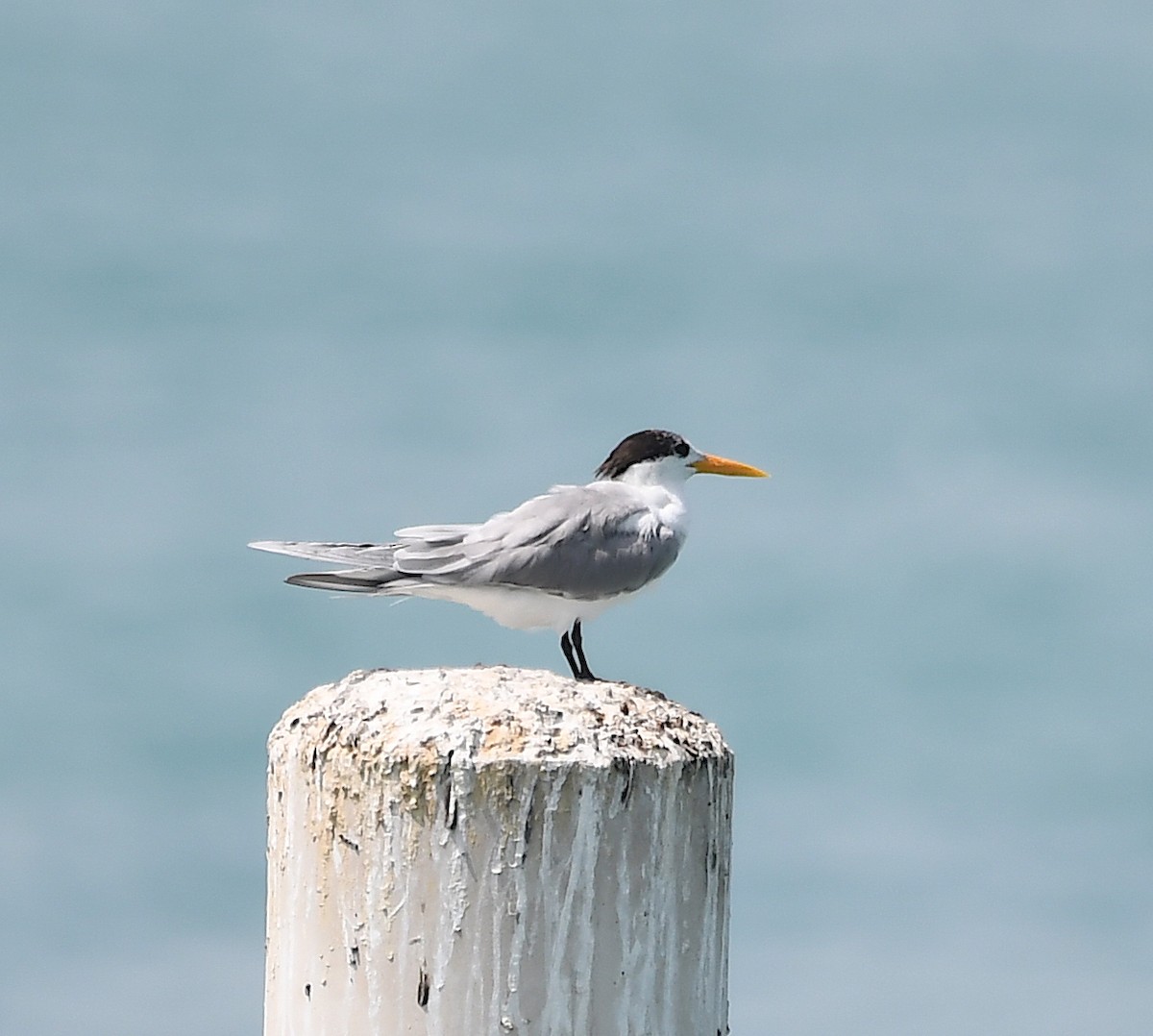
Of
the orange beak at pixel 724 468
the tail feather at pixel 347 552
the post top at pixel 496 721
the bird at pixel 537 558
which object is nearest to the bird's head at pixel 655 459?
the orange beak at pixel 724 468

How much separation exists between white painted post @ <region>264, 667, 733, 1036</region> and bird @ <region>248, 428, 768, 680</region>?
2.15 m

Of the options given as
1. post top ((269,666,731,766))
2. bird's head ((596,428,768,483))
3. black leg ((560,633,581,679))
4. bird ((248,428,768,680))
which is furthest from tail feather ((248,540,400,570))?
post top ((269,666,731,766))

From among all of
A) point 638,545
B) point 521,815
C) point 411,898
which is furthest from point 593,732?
point 638,545

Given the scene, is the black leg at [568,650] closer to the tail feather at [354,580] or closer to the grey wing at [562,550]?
the grey wing at [562,550]

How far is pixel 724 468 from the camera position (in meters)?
7.91

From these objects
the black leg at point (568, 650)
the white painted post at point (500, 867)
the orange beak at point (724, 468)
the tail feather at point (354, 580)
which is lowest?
the white painted post at point (500, 867)

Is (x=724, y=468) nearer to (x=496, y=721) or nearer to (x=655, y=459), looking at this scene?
(x=655, y=459)

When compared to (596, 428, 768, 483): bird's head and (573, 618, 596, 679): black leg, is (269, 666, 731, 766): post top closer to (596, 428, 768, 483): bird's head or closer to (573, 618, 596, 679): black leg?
(573, 618, 596, 679): black leg

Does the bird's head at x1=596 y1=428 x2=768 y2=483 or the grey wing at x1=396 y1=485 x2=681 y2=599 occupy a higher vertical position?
the bird's head at x1=596 y1=428 x2=768 y2=483

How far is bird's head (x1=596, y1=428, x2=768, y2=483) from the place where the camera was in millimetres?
7641

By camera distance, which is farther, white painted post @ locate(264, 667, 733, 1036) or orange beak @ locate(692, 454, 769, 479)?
orange beak @ locate(692, 454, 769, 479)

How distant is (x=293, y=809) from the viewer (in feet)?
12.7

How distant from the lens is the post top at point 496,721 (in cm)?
366

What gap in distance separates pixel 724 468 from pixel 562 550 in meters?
1.65
